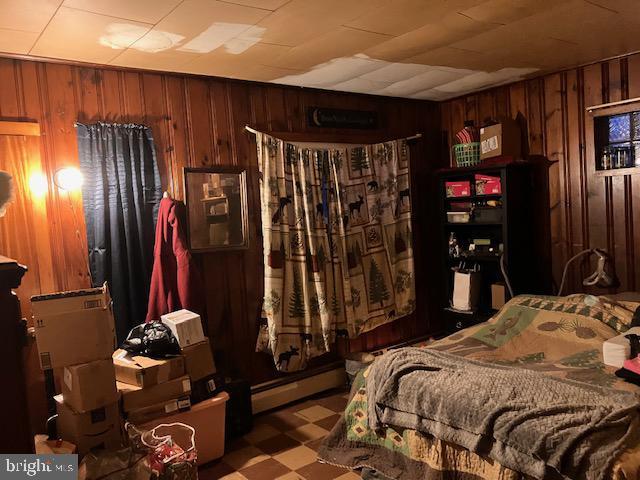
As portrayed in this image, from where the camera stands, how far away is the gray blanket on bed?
6.35 feet

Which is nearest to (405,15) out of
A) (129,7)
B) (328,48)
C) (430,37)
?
(430,37)

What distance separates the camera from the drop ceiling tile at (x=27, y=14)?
6.96 ft

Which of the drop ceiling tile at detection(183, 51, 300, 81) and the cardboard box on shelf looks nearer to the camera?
→ the cardboard box on shelf

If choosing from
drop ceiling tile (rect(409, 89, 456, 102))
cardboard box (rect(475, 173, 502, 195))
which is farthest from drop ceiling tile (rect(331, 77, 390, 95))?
cardboard box (rect(475, 173, 502, 195))

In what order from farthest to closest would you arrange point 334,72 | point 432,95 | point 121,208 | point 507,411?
point 432,95 < point 334,72 < point 121,208 < point 507,411

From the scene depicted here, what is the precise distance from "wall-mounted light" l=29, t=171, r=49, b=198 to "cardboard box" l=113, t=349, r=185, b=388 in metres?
0.98

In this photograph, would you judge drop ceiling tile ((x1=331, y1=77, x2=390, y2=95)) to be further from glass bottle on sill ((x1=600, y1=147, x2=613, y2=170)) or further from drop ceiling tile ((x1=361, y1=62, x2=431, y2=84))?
glass bottle on sill ((x1=600, y1=147, x2=613, y2=170))

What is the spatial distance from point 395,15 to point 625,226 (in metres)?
2.32

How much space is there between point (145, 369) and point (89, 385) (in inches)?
13.8

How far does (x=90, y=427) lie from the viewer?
247 cm

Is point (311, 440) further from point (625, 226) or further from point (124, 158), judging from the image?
point (625, 226)

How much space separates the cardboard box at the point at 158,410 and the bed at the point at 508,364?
2.57ft

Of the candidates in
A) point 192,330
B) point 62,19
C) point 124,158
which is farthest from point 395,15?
point 192,330

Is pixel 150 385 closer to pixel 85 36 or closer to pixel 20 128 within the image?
pixel 20 128
